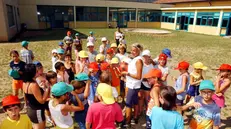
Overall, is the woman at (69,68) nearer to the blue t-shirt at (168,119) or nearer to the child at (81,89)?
the child at (81,89)

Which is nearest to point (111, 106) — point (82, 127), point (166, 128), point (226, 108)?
point (166, 128)

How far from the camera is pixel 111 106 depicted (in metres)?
2.53

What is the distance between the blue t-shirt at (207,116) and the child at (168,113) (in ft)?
2.27

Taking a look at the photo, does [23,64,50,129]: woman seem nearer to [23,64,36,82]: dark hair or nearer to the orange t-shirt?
[23,64,36,82]: dark hair

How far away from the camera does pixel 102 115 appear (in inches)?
99.6

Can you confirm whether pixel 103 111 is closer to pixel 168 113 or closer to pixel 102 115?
pixel 102 115

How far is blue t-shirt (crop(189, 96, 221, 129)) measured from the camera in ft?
8.79

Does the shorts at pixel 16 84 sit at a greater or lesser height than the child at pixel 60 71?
lesser

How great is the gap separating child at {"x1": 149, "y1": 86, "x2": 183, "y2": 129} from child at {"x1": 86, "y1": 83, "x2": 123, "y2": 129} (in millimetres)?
601

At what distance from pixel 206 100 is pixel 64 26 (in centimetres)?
3105

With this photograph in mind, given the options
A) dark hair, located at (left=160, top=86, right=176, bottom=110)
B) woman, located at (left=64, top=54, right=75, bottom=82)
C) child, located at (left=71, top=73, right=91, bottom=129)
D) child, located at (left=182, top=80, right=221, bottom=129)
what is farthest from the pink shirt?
woman, located at (left=64, top=54, right=75, bottom=82)

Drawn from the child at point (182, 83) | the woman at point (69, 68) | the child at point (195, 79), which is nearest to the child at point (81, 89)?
the woman at point (69, 68)

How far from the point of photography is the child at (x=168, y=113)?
215 centimetres

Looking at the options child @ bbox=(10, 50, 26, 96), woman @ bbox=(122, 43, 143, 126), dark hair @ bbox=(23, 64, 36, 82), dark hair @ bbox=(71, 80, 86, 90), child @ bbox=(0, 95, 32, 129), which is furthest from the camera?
child @ bbox=(10, 50, 26, 96)
